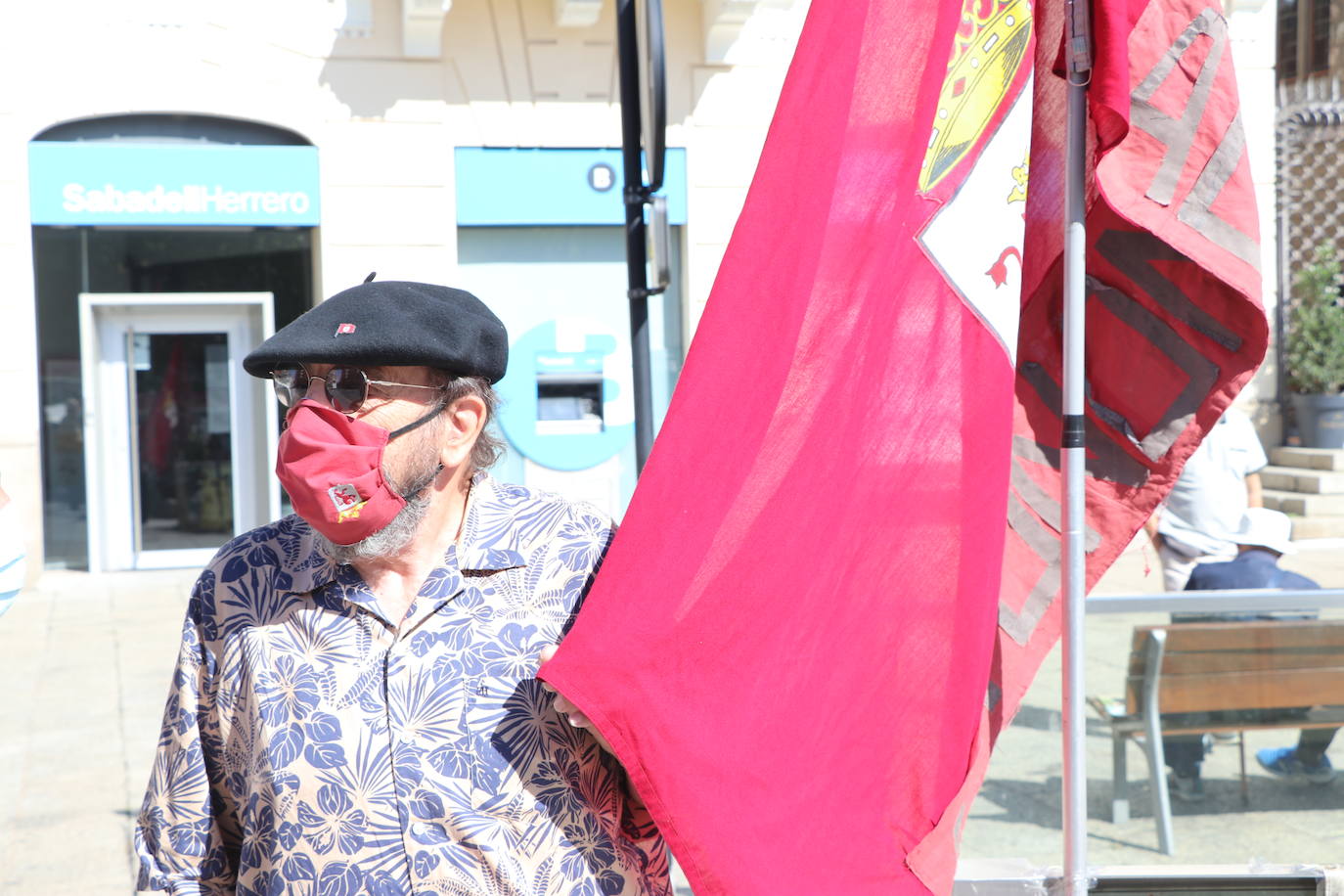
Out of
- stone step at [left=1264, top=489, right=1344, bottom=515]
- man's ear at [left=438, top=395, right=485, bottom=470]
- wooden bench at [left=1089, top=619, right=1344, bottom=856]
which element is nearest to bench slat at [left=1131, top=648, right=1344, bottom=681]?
wooden bench at [left=1089, top=619, right=1344, bottom=856]

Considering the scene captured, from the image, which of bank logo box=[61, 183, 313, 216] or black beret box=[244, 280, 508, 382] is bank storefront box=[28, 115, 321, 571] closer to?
bank logo box=[61, 183, 313, 216]

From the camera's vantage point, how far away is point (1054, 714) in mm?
4449

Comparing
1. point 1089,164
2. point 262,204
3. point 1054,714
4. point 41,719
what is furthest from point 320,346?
point 262,204

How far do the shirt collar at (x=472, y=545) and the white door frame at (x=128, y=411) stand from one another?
31.5ft

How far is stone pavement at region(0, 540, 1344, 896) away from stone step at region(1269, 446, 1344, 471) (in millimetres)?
9738

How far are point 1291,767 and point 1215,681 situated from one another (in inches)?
14.4

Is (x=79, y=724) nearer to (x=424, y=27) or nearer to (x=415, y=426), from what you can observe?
(x=415, y=426)

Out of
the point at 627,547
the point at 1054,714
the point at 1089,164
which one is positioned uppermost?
the point at 1089,164

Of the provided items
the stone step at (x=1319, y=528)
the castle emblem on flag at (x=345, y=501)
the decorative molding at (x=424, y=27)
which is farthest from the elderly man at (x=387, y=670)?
the stone step at (x=1319, y=528)

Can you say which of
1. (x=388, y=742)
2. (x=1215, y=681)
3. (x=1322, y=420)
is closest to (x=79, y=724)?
(x=1215, y=681)

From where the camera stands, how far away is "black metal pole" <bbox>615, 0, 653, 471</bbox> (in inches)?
172

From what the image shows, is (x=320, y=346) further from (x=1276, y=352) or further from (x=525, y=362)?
(x=1276, y=352)

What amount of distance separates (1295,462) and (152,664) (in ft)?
36.5

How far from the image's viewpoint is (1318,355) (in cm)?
1379
